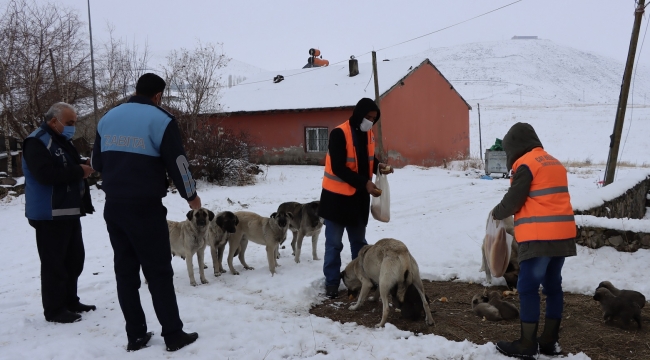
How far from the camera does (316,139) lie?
Answer: 78.8 feet

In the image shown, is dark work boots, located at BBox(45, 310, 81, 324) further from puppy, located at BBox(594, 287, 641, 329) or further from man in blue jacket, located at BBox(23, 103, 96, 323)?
puppy, located at BBox(594, 287, 641, 329)

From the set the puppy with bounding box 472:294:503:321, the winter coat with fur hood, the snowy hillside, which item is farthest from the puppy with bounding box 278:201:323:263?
the snowy hillside

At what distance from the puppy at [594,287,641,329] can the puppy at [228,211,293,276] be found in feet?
13.2

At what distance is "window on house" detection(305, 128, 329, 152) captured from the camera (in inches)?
934

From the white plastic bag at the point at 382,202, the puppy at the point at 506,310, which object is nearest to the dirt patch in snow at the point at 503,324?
the puppy at the point at 506,310

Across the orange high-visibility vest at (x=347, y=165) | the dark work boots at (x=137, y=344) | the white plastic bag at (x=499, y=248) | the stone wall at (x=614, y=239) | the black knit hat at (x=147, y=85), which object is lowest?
the dark work boots at (x=137, y=344)

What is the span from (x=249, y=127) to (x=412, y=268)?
73.0 ft

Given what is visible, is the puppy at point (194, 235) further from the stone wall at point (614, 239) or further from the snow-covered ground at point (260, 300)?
the stone wall at point (614, 239)

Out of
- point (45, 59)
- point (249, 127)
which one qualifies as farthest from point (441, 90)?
point (45, 59)

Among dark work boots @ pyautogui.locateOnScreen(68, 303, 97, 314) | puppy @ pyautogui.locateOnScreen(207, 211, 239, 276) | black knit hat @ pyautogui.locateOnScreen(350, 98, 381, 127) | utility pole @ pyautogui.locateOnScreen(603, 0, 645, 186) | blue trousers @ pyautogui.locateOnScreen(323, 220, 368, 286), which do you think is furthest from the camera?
utility pole @ pyautogui.locateOnScreen(603, 0, 645, 186)

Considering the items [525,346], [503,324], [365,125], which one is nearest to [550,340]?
[525,346]

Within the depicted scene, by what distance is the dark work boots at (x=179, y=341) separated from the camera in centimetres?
404

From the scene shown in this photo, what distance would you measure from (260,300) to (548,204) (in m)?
3.32

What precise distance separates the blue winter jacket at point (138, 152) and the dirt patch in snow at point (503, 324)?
2.36m
